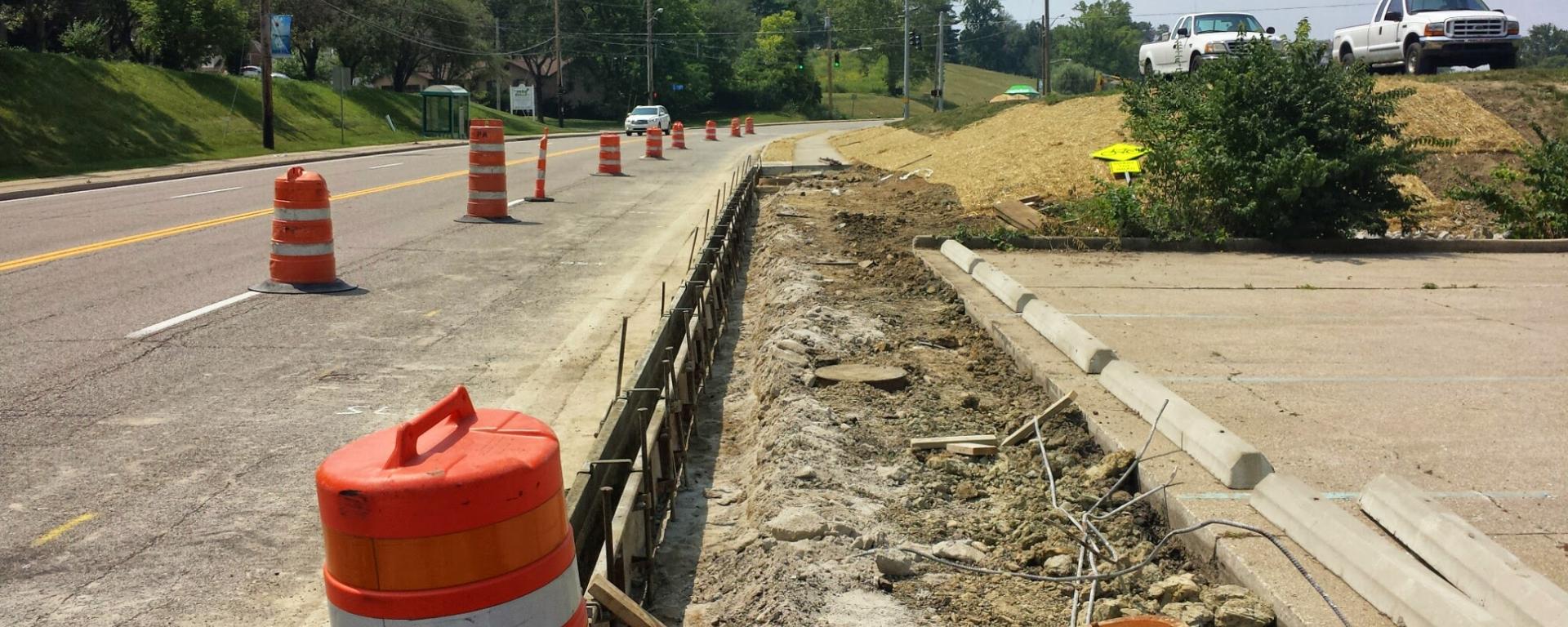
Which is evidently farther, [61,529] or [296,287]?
[296,287]

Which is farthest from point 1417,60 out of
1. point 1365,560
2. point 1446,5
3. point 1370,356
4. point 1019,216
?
point 1365,560

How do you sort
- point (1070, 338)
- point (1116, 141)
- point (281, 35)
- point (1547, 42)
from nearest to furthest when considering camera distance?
point (1070, 338), point (1116, 141), point (281, 35), point (1547, 42)

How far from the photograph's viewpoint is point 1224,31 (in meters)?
27.7

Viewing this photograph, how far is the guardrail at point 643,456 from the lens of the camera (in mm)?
4367

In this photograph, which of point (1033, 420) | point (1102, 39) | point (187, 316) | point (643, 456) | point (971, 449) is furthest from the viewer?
point (1102, 39)

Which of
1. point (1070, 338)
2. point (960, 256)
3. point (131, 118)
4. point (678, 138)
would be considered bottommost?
point (1070, 338)

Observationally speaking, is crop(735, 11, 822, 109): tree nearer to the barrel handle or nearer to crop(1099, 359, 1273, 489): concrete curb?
crop(1099, 359, 1273, 489): concrete curb

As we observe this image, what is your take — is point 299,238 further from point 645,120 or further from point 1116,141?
point 645,120

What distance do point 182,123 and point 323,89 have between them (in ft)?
53.5

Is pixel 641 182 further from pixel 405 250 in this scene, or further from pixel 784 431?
pixel 784 431

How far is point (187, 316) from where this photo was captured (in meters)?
9.68

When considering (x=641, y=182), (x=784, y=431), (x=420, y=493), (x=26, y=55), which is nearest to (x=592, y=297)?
(x=784, y=431)

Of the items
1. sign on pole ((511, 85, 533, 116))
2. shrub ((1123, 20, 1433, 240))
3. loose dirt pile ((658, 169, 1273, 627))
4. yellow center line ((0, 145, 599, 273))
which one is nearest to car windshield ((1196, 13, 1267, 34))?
shrub ((1123, 20, 1433, 240))

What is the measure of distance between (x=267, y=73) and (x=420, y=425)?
37.0m
